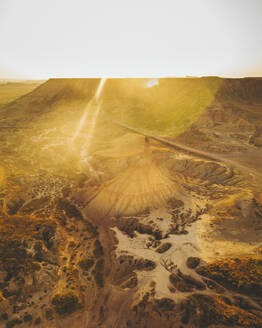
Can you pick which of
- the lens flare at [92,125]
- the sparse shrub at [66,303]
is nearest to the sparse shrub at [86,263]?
the sparse shrub at [66,303]

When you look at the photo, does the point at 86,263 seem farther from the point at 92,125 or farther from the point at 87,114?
the point at 87,114

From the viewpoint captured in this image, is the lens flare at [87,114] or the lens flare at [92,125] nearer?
the lens flare at [92,125]

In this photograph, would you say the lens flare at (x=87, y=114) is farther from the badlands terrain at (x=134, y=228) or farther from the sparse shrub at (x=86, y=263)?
the sparse shrub at (x=86, y=263)

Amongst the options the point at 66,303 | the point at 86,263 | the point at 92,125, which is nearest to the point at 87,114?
the point at 92,125

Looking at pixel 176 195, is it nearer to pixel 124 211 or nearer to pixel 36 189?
pixel 124 211

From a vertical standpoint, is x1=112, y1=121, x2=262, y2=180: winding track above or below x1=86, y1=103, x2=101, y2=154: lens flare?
below

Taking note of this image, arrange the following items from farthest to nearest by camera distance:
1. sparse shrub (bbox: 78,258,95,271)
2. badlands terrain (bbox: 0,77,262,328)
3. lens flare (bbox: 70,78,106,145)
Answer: lens flare (bbox: 70,78,106,145), sparse shrub (bbox: 78,258,95,271), badlands terrain (bbox: 0,77,262,328)

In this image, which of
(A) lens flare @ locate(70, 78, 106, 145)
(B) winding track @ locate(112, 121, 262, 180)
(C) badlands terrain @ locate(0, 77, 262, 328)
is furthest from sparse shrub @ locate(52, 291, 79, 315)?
(A) lens flare @ locate(70, 78, 106, 145)

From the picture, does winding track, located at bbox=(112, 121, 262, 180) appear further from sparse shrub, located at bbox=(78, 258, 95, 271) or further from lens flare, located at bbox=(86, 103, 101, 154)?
sparse shrub, located at bbox=(78, 258, 95, 271)

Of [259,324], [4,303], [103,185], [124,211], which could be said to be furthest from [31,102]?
[259,324]
